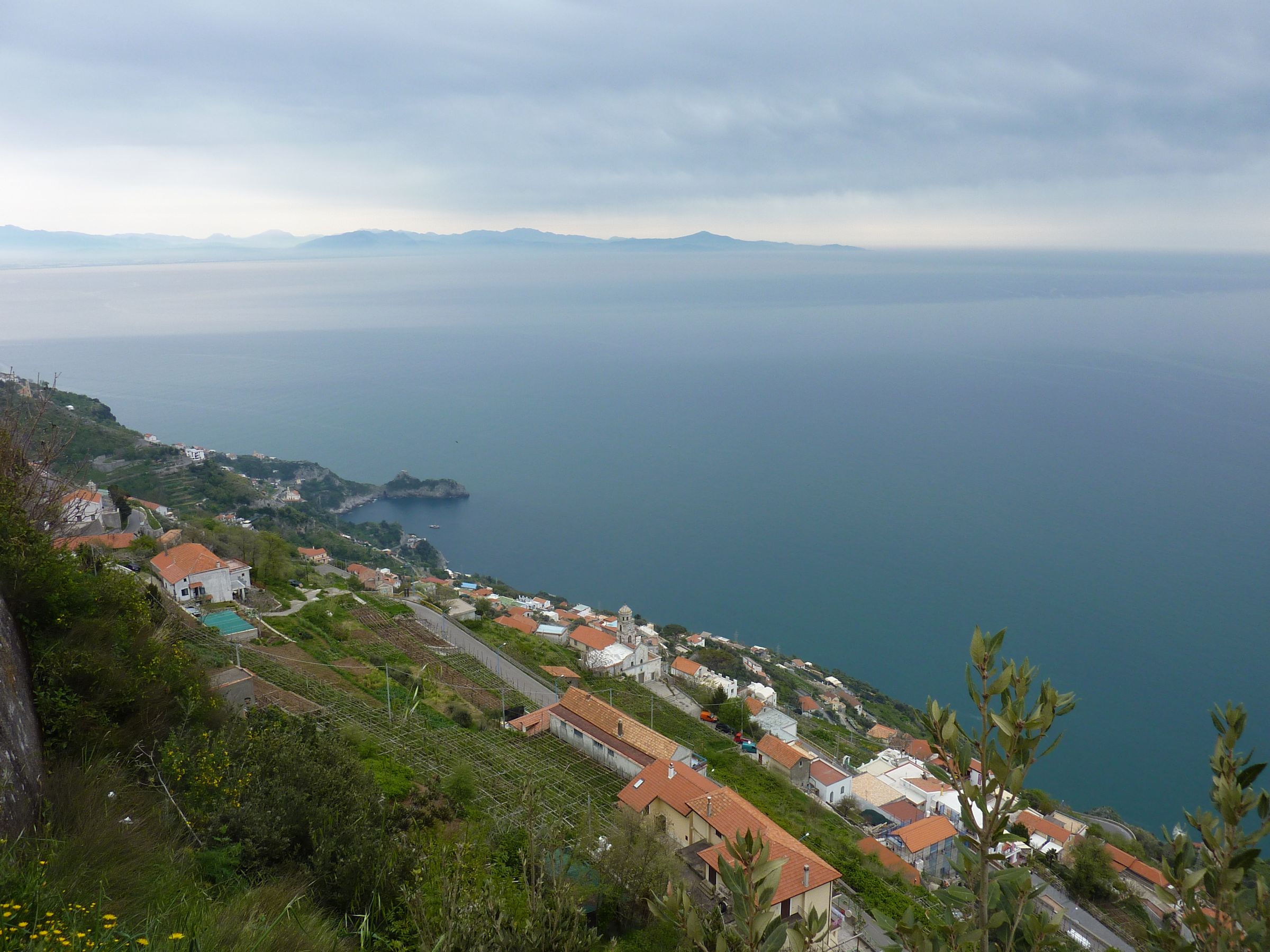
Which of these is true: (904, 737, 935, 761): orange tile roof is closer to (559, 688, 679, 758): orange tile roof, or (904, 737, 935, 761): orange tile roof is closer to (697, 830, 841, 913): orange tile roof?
(559, 688, 679, 758): orange tile roof

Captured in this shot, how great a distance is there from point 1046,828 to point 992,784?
22.5 meters

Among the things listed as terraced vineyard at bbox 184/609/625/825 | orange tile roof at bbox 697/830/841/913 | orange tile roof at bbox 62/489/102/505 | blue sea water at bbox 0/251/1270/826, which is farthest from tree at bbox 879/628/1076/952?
blue sea water at bbox 0/251/1270/826

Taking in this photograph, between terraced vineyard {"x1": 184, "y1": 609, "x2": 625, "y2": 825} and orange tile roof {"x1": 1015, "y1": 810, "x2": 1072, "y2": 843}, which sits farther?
orange tile roof {"x1": 1015, "y1": 810, "x2": 1072, "y2": 843}

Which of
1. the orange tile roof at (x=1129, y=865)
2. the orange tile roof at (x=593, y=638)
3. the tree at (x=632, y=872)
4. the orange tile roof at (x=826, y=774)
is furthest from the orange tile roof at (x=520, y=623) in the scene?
the tree at (x=632, y=872)

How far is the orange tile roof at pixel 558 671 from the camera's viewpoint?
21.7 m

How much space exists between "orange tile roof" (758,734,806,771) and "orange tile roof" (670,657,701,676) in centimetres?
647

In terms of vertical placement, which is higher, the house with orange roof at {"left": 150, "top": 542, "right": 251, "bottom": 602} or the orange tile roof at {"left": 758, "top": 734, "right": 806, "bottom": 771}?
the house with orange roof at {"left": 150, "top": 542, "right": 251, "bottom": 602}

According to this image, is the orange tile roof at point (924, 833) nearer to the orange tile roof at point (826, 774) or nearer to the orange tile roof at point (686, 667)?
the orange tile roof at point (826, 774)

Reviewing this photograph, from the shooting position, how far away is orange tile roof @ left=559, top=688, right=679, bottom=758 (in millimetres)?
14933

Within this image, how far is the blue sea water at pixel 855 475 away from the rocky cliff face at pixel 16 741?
105 feet

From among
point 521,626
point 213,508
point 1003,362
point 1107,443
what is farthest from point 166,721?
point 1003,362

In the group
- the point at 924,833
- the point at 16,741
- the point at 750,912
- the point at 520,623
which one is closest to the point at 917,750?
the point at 924,833

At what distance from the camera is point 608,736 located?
15.3 m

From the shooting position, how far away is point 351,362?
10594cm
